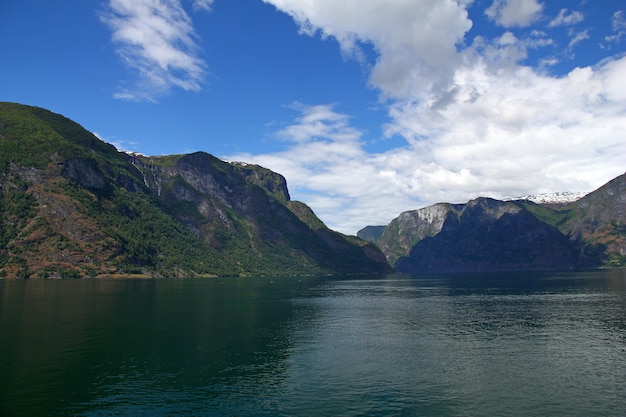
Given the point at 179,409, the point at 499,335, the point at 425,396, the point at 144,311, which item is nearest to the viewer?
the point at 179,409

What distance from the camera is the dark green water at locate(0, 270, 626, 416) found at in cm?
5162

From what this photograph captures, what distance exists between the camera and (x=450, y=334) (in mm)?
98438

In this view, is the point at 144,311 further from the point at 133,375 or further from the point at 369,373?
the point at 369,373

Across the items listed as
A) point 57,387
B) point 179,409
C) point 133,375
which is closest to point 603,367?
point 179,409

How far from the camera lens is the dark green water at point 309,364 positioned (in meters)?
51.6

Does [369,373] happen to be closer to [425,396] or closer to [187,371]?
[425,396]

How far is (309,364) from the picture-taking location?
70.9m

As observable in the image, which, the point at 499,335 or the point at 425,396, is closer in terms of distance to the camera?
the point at 425,396

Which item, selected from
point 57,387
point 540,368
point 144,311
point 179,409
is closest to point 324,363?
point 179,409

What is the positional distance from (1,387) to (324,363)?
Answer: 45.1m

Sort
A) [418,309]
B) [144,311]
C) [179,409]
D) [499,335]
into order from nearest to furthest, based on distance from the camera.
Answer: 1. [179,409]
2. [499,335]
3. [144,311]
4. [418,309]

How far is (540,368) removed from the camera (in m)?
67.9

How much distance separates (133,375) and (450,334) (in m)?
67.6

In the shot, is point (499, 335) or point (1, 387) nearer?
point (1, 387)
